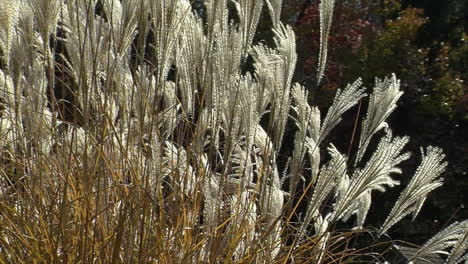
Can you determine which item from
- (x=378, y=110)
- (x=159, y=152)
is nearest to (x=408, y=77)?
(x=378, y=110)

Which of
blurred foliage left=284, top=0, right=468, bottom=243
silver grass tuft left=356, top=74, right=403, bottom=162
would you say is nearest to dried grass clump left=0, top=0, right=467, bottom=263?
silver grass tuft left=356, top=74, right=403, bottom=162

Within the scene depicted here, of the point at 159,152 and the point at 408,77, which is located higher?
the point at 408,77

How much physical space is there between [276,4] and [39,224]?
1.00 metres

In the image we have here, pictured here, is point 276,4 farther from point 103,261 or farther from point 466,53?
point 466,53

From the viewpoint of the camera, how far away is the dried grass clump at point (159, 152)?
2525 millimetres

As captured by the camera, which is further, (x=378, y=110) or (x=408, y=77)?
(x=408, y=77)

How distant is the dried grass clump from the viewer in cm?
253

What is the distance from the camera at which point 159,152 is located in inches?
101

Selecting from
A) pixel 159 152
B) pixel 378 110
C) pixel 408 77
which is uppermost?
pixel 408 77

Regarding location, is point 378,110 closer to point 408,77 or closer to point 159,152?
point 159,152

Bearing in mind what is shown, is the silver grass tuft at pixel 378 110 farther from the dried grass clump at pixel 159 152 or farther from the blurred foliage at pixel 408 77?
the blurred foliage at pixel 408 77

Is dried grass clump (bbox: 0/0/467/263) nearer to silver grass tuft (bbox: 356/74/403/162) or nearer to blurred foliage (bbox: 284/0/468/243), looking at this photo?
silver grass tuft (bbox: 356/74/403/162)

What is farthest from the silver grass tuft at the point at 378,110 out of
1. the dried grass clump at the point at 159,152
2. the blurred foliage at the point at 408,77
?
the blurred foliage at the point at 408,77

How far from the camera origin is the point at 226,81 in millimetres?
2607
